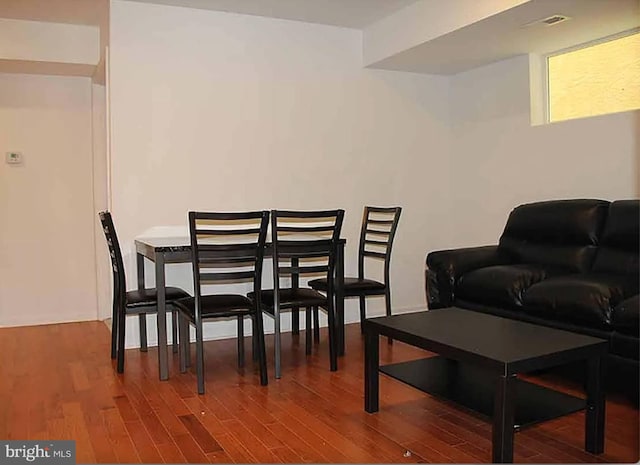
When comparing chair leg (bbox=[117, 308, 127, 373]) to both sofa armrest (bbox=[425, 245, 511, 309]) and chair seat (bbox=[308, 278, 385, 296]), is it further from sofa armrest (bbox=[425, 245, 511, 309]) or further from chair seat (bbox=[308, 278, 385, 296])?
sofa armrest (bbox=[425, 245, 511, 309])

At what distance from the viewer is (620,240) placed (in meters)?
3.50

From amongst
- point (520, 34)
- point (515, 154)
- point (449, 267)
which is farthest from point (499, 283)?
point (520, 34)

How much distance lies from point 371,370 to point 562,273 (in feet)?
4.88

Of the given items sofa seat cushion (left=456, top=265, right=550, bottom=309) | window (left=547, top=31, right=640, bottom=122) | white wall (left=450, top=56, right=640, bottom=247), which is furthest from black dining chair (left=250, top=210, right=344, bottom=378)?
window (left=547, top=31, right=640, bottom=122)

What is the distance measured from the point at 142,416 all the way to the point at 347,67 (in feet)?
10.3

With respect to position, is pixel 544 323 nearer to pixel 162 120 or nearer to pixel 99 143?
pixel 162 120

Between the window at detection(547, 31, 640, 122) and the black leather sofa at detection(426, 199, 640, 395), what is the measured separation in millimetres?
766

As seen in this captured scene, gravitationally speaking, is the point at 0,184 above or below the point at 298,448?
above

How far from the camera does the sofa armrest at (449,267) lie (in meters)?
3.82

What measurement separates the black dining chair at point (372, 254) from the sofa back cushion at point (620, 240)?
4.30 ft

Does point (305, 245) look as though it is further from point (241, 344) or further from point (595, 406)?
point (595, 406)

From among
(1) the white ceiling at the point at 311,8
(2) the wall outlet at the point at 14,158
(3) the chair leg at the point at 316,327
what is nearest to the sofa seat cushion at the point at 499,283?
(3) the chair leg at the point at 316,327

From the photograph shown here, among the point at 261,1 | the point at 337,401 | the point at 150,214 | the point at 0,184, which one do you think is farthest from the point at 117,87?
the point at 337,401

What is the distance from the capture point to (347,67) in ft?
15.9
